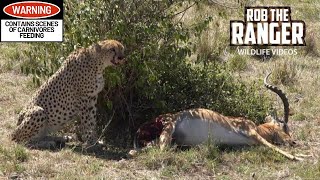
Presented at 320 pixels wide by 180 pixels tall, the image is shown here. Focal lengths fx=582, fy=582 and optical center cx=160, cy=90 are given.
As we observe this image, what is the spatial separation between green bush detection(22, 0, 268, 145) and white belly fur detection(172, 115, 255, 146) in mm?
625

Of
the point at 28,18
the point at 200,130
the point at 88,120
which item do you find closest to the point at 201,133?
the point at 200,130

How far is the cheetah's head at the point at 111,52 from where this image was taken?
6.60 metres

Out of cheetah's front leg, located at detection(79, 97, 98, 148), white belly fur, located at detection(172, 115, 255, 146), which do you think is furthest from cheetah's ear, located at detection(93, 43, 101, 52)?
white belly fur, located at detection(172, 115, 255, 146)

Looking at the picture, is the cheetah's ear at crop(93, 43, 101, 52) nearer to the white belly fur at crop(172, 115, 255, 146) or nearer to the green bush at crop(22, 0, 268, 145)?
the green bush at crop(22, 0, 268, 145)

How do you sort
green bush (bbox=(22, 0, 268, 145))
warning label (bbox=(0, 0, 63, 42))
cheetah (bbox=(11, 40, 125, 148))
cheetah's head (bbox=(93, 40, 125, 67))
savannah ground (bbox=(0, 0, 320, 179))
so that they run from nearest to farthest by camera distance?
savannah ground (bbox=(0, 0, 320, 179)) < cheetah's head (bbox=(93, 40, 125, 67)) < cheetah (bbox=(11, 40, 125, 148)) < green bush (bbox=(22, 0, 268, 145)) < warning label (bbox=(0, 0, 63, 42))

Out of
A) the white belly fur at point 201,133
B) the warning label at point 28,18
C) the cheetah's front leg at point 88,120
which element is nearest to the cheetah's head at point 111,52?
the cheetah's front leg at point 88,120

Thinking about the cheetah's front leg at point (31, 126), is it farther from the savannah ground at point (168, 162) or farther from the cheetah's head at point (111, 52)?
the cheetah's head at point (111, 52)

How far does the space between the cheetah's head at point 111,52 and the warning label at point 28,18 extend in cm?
181

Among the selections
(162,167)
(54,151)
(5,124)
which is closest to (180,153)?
(162,167)

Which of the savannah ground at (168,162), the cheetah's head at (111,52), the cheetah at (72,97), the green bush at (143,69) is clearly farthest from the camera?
the green bush at (143,69)

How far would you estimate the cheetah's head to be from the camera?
6598 mm

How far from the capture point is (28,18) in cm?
883

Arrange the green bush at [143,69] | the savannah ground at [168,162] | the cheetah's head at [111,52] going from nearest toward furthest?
the savannah ground at [168,162]
the cheetah's head at [111,52]
the green bush at [143,69]

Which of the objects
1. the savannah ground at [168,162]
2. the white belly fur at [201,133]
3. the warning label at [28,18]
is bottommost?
the savannah ground at [168,162]
